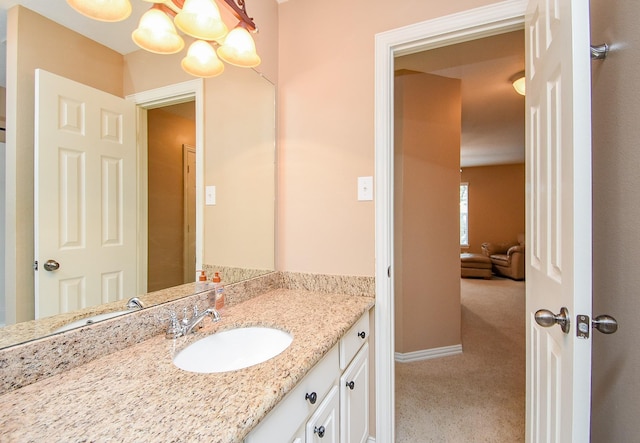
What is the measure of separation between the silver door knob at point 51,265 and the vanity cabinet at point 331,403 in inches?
28.7

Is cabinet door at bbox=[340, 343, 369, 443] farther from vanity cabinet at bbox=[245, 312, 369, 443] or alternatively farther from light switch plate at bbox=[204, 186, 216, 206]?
light switch plate at bbox=[204, 186, 216, 206]

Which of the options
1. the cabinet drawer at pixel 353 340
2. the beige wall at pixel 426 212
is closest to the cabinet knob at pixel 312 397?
the cabinet drawer at pixel 353 340

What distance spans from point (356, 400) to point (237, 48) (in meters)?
1.60

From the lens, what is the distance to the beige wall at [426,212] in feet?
8.23

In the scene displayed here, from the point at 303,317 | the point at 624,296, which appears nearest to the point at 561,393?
the point at 624,296

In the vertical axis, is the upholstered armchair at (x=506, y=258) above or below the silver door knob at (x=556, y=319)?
below

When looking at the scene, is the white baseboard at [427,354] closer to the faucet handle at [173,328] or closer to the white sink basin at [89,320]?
the faucet handle at [173,328]

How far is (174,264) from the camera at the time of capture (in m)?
1.19

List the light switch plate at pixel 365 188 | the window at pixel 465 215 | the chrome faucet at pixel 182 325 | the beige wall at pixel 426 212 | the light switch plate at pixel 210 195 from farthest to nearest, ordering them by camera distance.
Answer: the window at pixel 465 215 < the beige wall at pixel 426 212 < the light switch plate at pixel 365 188 < the light switch plate at pixel 210 195 < the chrome faucet at pixel 182 325

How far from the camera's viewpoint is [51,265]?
83 centimetres

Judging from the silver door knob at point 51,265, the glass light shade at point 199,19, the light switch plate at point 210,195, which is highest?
the glass light shade at point 199,19

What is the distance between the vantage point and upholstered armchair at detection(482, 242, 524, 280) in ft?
19.1

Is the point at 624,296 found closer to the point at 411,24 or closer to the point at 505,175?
the point at 411,24

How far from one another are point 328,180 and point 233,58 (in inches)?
28.1
